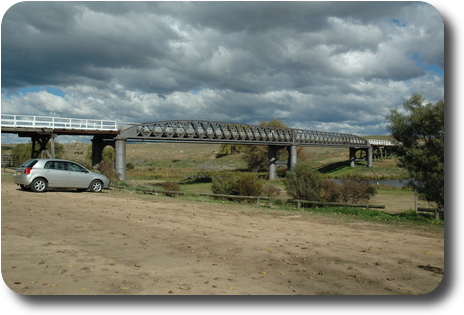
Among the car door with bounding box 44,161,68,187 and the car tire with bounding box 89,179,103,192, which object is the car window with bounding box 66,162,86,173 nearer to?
the car door with bounding box 44,161,68,187

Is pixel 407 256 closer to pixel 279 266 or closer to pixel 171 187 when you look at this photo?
pixel 279 266

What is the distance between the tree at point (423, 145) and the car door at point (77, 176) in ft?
56.0

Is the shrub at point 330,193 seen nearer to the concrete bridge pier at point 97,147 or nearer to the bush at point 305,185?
the bush at point 305,185

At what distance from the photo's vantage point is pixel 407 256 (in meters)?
9.12

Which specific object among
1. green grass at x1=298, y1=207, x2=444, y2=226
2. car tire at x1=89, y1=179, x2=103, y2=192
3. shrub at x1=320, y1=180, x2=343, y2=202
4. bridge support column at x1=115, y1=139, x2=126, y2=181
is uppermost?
bridge support column at x1=115, y1=139, x2=126, y2=181

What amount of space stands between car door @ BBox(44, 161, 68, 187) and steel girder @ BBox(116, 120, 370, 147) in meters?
31.5

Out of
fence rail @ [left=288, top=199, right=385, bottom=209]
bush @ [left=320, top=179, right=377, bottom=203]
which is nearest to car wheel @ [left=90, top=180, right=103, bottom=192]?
fence rail @ [left=288, top=199, right=385, bottom=209]

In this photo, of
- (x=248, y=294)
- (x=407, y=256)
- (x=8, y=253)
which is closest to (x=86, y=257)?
(x=8, y=253)

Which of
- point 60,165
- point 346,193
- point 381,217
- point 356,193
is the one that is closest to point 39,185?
point 60,165

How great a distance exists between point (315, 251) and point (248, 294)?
3664mm

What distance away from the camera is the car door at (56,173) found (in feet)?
62.0

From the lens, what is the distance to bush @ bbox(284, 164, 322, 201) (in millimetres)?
26328

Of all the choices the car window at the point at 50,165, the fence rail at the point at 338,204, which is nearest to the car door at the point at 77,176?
the car window at the point at 50,165

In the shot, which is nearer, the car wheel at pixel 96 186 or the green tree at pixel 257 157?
the car wheel at pixel 96 186
